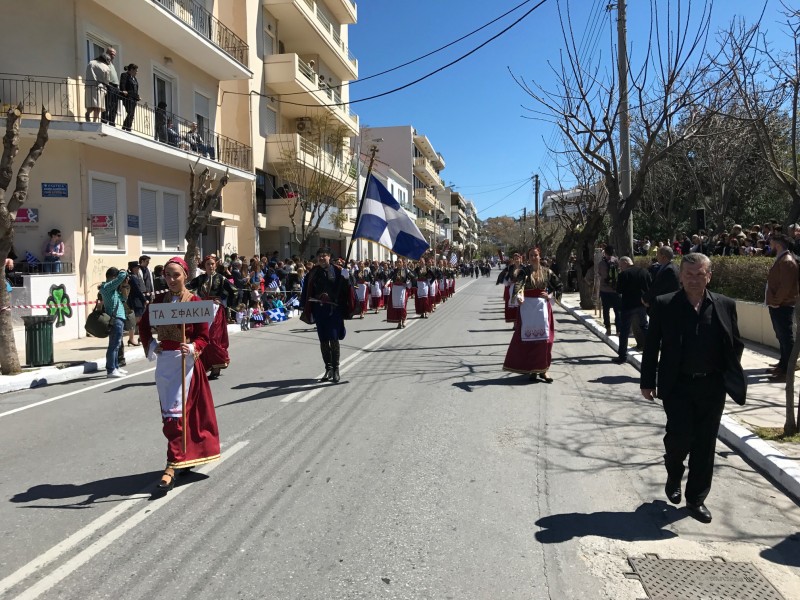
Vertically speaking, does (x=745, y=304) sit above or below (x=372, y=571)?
above

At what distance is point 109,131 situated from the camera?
1505cm

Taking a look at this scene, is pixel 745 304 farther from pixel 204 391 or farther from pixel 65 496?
pixel 65 496

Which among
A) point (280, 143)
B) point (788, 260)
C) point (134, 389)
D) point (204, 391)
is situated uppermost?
point (280, 143)

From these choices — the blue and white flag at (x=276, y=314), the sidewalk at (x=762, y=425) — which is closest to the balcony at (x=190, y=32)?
the blue and white flag at (x=276, y=314)

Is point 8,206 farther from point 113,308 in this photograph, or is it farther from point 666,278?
point 666,278

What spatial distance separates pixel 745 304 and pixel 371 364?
777 centimetres

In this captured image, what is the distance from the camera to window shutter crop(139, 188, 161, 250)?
61.7ft

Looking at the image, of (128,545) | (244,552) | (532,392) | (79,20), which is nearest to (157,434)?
(128,545)

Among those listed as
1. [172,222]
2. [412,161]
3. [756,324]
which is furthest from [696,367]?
[412,161]

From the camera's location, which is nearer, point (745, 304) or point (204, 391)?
point (204, 391)

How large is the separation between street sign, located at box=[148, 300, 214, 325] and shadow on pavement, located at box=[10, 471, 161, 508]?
1329mm

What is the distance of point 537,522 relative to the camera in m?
4.30

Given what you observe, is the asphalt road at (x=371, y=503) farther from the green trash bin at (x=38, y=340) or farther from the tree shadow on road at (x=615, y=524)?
the green trash bin at (x=38, y=340)

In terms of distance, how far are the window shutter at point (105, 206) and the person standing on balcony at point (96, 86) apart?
2.02m
